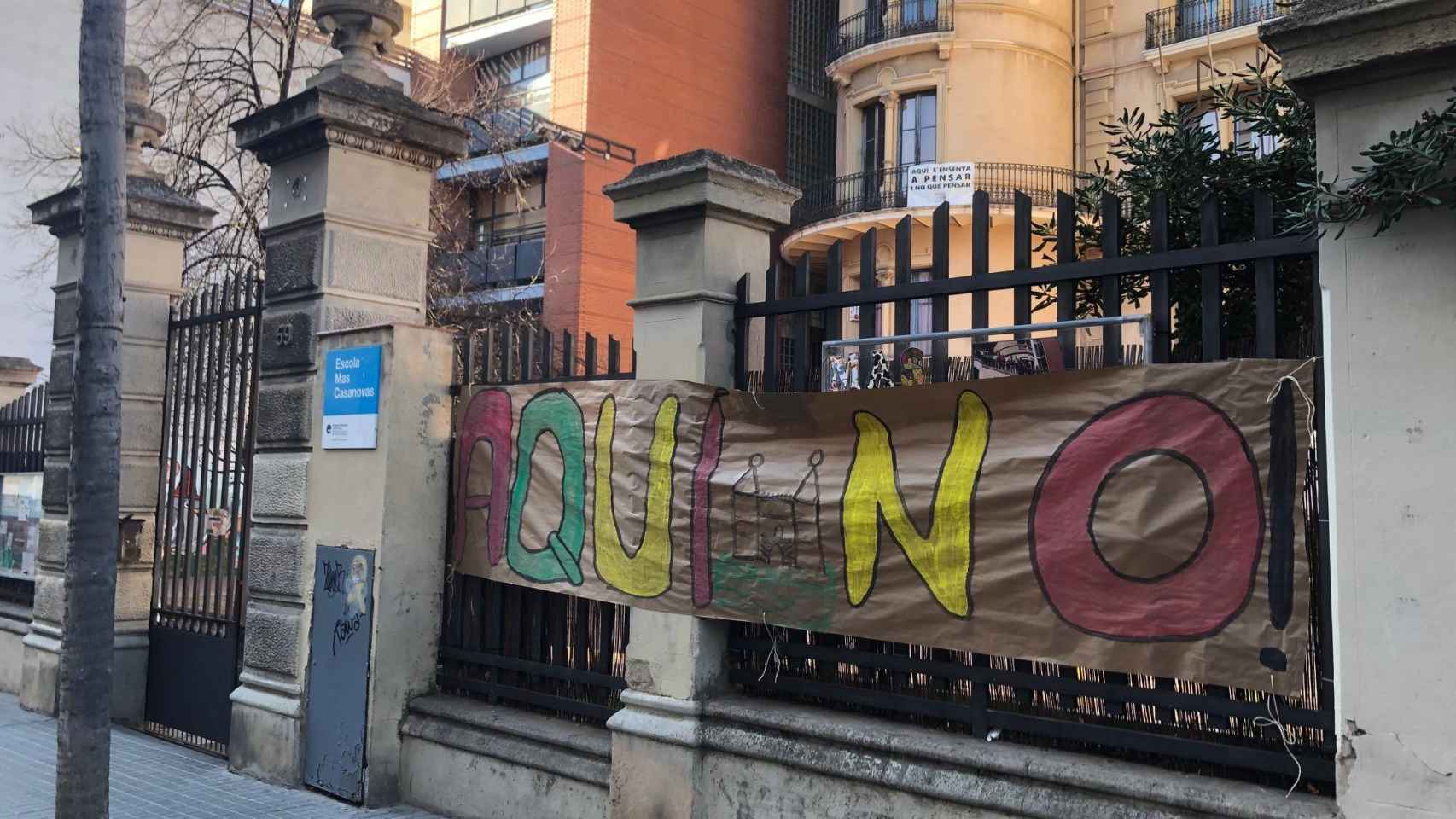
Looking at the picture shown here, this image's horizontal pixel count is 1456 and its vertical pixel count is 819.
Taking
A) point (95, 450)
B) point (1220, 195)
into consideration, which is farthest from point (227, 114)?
point (1220, 195)

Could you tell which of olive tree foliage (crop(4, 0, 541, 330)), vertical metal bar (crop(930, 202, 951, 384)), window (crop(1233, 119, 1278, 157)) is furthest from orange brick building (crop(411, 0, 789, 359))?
vertical metal bar (crop(930, 202, 951, 384))

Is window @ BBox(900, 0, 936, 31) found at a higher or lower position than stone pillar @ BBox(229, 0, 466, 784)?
higher

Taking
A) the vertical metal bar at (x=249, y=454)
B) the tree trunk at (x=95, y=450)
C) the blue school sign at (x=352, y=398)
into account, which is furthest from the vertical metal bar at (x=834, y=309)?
the vertical metal bar at (x=249, y=454)

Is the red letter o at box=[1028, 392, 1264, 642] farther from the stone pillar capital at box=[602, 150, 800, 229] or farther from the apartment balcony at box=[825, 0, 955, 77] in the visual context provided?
the apartment balcony at box=[825, 0, 955, 77]

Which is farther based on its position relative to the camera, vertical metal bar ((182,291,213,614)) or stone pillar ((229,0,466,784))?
vertical metal bar ((182,291,213,614))

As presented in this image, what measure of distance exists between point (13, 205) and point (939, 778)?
25729mm

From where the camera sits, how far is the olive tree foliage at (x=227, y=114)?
14.6 m

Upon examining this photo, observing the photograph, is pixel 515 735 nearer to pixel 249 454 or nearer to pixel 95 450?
pixel 95 450

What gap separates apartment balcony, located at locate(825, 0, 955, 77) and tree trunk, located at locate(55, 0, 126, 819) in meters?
19.9

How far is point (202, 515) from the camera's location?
29.0ft

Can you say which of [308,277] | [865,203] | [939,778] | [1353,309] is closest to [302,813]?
[308,277]

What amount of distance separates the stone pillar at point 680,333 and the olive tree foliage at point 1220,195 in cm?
152

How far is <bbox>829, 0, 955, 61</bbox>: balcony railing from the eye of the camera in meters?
23.1

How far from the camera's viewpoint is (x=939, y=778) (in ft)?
15.2
